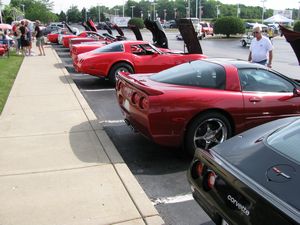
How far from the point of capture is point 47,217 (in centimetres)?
355

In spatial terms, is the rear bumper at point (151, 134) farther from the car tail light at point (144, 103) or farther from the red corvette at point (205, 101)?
the car tail light at point (144, 103)

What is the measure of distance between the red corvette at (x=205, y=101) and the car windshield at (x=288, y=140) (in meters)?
1.93

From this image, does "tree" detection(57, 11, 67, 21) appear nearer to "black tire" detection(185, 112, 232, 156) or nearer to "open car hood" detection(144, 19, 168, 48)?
"open car hood" detection(144, 19, 168, 48)

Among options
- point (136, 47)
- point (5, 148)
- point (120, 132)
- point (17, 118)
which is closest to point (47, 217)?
point (5, 148)

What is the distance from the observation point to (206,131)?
5137mm

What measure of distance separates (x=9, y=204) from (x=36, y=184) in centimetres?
48

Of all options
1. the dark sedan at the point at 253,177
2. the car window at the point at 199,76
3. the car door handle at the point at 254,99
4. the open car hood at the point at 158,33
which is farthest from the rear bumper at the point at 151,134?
the open car hood at the point at 158,33

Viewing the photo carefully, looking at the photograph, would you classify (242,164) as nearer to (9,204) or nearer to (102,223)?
(102,223)

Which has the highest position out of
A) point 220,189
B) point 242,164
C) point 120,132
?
point 242,164

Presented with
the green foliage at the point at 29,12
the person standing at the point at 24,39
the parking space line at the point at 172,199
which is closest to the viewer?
the parking space line at the point at 172,199

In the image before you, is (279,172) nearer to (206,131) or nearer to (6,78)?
(206,131)

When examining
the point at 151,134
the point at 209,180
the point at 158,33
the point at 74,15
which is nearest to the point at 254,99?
the point at 151,134

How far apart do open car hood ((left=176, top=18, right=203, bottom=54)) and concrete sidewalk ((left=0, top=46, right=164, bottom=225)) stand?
4.79m

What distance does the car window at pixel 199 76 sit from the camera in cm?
526
